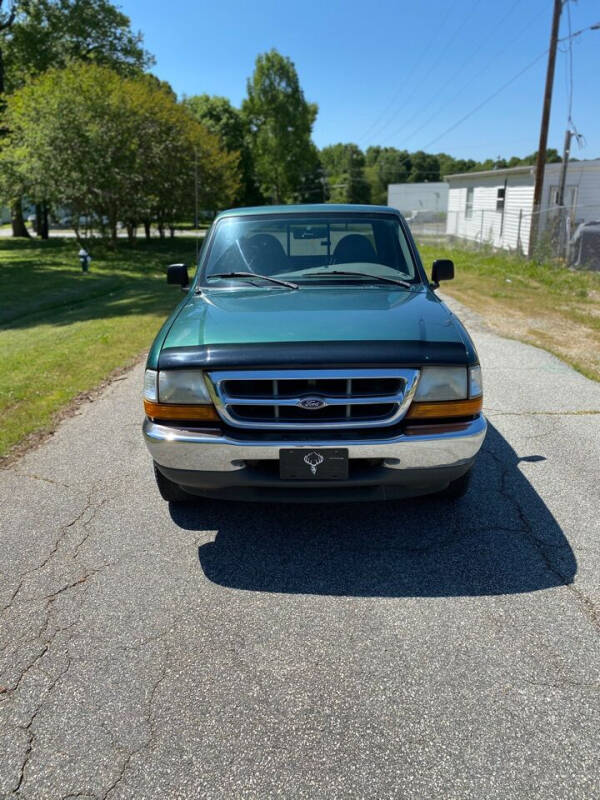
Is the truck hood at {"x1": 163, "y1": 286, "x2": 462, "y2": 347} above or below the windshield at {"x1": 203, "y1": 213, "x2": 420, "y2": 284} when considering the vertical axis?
below

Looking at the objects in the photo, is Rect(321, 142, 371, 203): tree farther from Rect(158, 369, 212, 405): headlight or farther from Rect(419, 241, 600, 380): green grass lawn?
Rect(158, 369, 212, 405): headlight

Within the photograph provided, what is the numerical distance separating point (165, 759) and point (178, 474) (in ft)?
4.57

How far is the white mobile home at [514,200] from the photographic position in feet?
74.7

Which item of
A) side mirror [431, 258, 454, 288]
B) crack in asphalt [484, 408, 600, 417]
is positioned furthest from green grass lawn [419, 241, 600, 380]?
side mirror [431, 258, 454, 288]

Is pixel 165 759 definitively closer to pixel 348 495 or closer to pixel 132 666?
pixel 132 666

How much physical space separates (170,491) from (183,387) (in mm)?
857

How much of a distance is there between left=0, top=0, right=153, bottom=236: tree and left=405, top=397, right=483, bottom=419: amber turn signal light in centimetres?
3047

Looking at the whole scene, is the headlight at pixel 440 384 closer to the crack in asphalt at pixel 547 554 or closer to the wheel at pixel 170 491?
the crack in asphalt at pixel 547 554

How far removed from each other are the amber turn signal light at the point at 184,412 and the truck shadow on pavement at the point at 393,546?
80cm

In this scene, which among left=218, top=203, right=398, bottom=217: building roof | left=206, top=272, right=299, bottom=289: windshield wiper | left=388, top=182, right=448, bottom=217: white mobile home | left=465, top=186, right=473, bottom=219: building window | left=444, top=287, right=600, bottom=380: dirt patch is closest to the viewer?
left=206, top=272, right=299, bottom=289: windshield wiper

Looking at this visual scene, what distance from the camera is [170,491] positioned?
12.1 ft

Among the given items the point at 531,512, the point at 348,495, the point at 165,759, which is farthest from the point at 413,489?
the point at 165,759

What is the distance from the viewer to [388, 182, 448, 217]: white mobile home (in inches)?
2640

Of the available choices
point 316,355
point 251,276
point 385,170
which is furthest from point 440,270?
point 385,170
